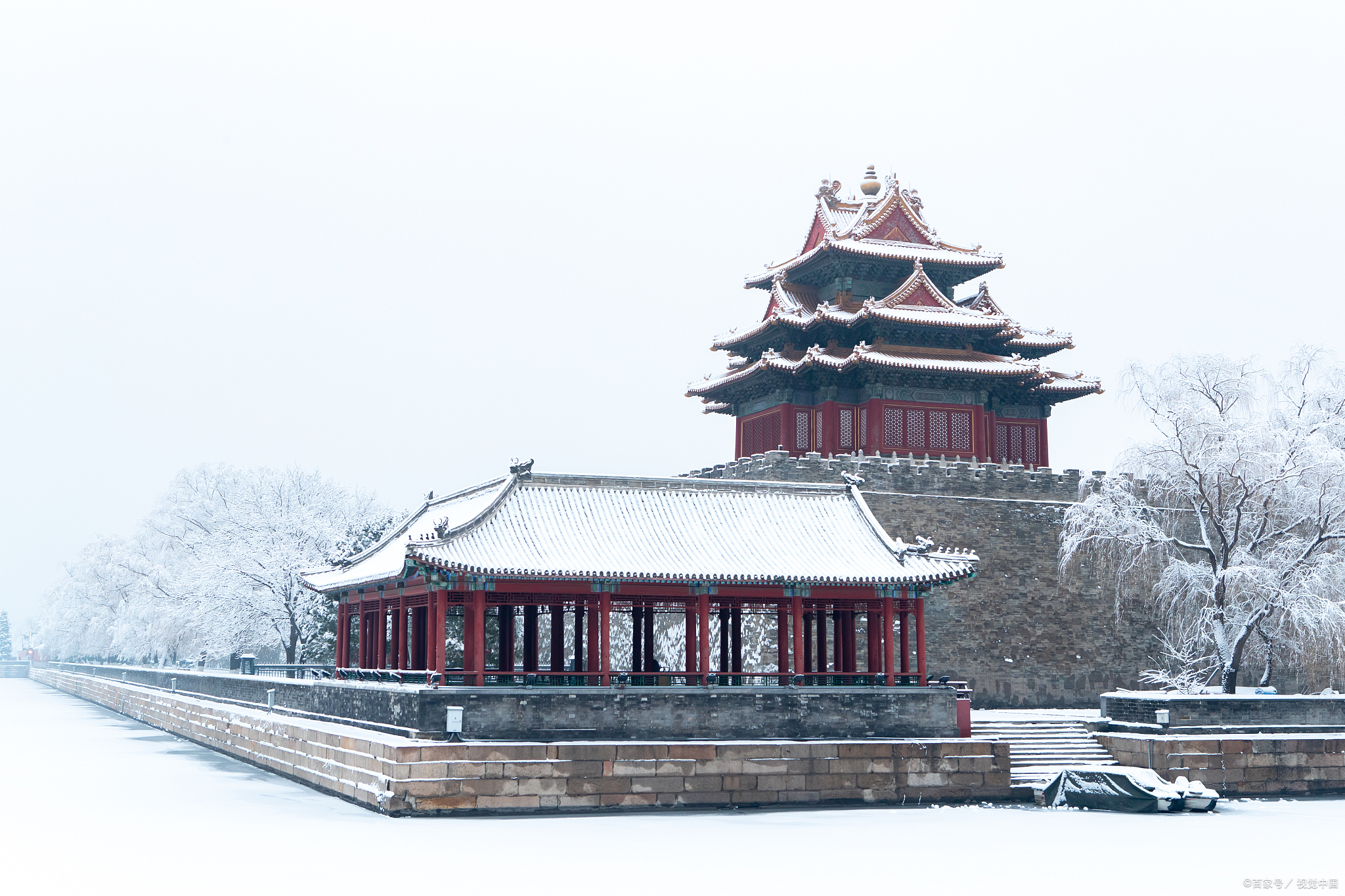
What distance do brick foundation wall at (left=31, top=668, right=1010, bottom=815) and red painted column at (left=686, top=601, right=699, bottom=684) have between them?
2.06 meters

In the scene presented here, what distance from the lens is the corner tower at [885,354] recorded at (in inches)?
1453

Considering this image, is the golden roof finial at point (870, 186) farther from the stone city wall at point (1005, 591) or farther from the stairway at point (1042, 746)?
the stairway at point (1042, 746)

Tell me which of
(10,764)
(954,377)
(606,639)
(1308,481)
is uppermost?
(954,377)

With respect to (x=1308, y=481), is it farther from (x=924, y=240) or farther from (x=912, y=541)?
(x=924, y=240)

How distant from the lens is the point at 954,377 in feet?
122

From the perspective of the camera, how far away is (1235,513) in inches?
1182

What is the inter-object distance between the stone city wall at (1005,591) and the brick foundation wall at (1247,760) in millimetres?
6364

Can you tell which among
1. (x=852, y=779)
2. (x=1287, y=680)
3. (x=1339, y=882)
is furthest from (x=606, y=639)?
(x=1287, y=680)

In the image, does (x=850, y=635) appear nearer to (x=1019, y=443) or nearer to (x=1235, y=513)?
(x=1235, y=513)

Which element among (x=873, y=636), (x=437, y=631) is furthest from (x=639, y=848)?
(x=873, y=636)

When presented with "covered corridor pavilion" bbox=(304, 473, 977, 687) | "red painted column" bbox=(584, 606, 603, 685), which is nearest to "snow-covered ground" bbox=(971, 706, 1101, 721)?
"covered corridor pavilion" bbox=(304, 473, 977, 687)

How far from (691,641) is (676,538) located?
1920 mm

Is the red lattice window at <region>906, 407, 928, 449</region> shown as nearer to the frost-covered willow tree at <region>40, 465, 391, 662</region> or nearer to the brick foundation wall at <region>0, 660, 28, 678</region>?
the frost-covered willow tree at <region>40, 465, 391, 662</region>

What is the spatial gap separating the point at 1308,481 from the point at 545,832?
18.8 m
